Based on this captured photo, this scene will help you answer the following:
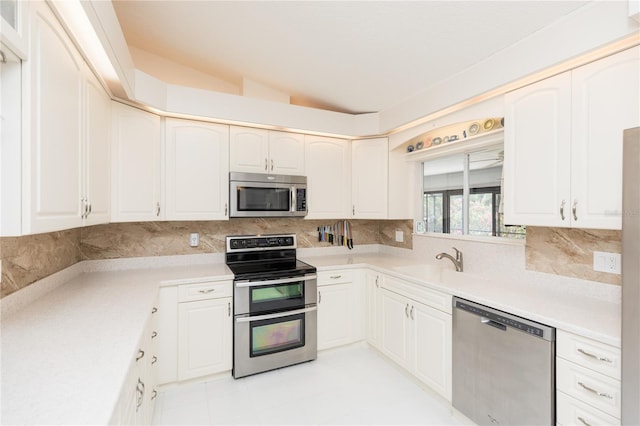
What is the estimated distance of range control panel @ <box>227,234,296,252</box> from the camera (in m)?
2.89

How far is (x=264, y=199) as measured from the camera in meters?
2.81

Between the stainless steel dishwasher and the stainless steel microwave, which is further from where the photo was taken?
the stainless steel microwave

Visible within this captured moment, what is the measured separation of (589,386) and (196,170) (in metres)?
2.86

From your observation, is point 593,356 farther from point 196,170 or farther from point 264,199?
point 196,170

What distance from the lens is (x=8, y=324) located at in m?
1.36

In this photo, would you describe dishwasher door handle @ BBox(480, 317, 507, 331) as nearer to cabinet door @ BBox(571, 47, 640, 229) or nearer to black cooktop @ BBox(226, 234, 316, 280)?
cabinet door @ BBox(571, 47, 640, 229)

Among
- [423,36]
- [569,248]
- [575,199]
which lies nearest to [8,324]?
[423,36]

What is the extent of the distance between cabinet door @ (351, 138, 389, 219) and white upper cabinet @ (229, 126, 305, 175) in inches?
24.2

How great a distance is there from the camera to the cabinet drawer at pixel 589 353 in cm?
127

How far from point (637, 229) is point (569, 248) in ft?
2.79

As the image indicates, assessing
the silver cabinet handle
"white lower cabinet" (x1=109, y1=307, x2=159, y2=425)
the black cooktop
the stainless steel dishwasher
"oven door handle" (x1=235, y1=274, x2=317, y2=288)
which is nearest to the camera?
"white lower cabinet" (x1=109, y1=307, x2=159, y2=425)

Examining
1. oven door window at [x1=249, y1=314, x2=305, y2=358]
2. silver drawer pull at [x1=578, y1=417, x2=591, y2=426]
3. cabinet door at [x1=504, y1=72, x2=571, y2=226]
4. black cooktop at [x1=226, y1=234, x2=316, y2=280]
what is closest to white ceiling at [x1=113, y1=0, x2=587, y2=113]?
cabinet door at [x1=504, y1=72, x2=571, y2=226]

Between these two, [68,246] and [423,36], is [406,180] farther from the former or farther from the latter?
[68,246]

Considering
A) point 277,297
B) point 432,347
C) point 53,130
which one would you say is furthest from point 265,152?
point 432,347
